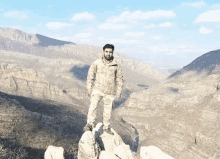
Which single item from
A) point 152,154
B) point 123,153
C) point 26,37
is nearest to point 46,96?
point 123,153

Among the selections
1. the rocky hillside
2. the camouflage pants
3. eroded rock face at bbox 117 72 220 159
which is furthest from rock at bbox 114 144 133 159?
eroded rock face at bbox 117 72 220 159

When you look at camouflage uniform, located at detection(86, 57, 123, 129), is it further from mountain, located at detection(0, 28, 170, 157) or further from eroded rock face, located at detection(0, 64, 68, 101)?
eroded rock face, located at detection(0, 64, 68, 101)

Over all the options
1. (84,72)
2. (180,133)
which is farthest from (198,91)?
(84,72)

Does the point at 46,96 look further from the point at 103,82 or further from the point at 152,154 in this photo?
the point at 152,154

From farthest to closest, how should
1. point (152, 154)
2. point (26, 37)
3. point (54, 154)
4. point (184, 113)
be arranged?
point (26, 37)
point (184, 113)
point (54, 154)
point (152, 154)

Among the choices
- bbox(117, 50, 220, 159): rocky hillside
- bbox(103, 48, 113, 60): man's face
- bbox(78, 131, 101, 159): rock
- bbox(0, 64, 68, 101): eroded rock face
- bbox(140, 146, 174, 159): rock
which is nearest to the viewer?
bbox(140, 146, 174, 159): rock

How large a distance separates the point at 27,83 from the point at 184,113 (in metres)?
45.8

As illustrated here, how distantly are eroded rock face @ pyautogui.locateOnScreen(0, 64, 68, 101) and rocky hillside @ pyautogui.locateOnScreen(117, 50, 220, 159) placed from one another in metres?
23.3

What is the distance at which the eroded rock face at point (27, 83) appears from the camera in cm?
4531

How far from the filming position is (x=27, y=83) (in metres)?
48.4

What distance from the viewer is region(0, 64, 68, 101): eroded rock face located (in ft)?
149

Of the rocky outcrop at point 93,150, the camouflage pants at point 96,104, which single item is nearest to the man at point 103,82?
the camouflage pants at point 96,104

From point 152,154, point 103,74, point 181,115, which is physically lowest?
point 181,115

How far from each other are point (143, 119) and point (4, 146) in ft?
101
